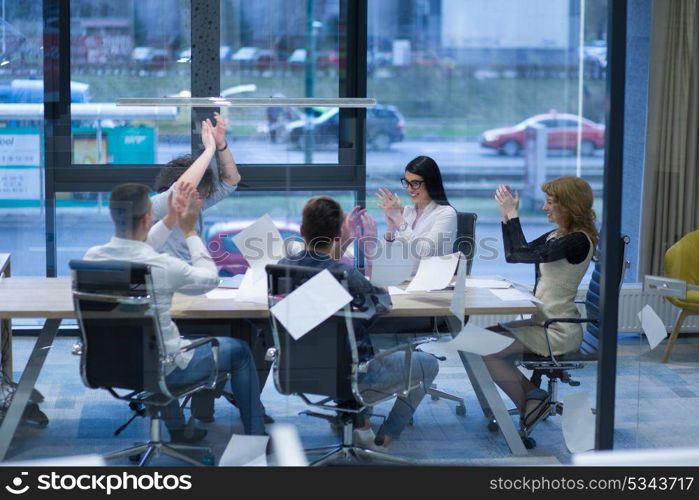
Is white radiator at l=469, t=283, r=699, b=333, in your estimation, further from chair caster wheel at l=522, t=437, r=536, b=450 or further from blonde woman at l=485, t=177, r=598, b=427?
chair caster wheel at l=522, t=437, r=536, b=450

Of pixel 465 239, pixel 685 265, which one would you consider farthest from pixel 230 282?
pixel 685 265

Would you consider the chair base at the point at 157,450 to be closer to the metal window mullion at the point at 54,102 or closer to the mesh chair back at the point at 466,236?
the metal window mullion at the point at 54,102

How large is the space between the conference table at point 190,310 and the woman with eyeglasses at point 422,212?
18cm

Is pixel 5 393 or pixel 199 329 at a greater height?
pixel 199 329

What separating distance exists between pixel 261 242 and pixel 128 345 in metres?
0.57

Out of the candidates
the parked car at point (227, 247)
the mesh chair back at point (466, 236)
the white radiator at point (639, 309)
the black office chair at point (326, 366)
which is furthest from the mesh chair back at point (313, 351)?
the white radiator at point (639, 309)

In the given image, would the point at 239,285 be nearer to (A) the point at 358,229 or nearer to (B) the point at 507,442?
(A) the point at 358,229

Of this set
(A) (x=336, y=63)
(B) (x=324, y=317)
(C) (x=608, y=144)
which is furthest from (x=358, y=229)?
(C) (x=608, y=144)

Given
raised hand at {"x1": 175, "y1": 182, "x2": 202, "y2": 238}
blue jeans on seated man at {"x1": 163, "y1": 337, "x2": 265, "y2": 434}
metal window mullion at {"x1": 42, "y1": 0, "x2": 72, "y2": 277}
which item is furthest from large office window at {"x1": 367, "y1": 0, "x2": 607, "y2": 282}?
metal window mullion at {"x1": 42, "y1": 0, "x2": 72, "y2": 277}

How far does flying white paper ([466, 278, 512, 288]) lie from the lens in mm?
3652

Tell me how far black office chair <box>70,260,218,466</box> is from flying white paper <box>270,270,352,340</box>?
0.85 feet

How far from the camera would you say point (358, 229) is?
359 cm

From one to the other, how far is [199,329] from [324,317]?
1.39 ft

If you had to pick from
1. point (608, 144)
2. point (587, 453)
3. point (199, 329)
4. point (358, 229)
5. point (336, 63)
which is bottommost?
point (587, 453)
